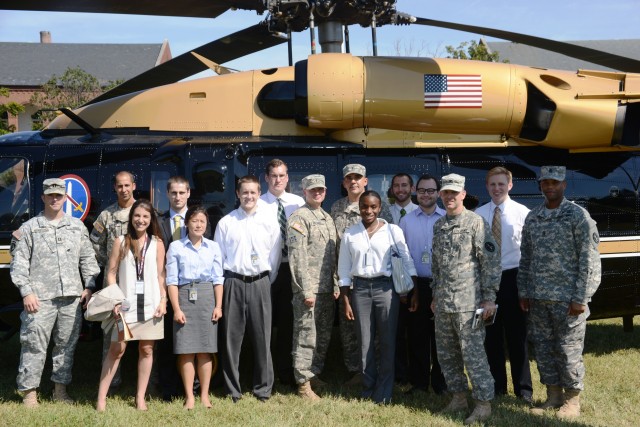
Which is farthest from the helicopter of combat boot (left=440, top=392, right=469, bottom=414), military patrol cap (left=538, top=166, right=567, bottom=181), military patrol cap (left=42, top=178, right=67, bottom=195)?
combat boot (left=440, top=392, right=469, bottom=414)

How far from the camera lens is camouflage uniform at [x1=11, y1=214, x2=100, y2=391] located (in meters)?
5.12

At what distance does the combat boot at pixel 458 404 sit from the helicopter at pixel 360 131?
196cm

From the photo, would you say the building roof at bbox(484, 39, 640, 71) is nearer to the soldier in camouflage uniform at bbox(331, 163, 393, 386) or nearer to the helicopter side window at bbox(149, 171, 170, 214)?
the soldier in camouflage uniform at bbox(331, 163, 393, 386)

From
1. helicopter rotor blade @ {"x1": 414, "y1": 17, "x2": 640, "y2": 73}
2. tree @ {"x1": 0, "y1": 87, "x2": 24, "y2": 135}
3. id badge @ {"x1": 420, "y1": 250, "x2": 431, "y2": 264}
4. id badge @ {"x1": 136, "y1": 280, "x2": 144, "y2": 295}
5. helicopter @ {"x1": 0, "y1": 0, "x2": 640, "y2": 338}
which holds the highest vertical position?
tree @ {"x1": 0, "y1": 87, "x2": 24, "y2": 135}

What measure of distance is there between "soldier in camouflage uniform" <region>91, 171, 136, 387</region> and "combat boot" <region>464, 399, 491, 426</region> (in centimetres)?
285

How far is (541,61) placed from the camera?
3547cm

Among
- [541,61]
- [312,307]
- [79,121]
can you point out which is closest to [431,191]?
[312,307]

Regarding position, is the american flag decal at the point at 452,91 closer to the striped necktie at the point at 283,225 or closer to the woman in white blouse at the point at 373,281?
the woman in white blouse at the point at 373,281

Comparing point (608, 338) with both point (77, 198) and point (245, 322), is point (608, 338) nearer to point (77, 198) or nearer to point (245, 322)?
point (245, 322)

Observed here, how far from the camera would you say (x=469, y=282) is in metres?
4.74

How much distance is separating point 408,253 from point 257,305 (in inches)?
49.6

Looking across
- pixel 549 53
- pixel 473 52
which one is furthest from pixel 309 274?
pixel 549 53

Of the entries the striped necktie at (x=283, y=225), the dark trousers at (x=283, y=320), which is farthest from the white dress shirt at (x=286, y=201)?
the dark trousers at (x=283, y=320)

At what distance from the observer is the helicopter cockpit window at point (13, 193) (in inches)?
231
